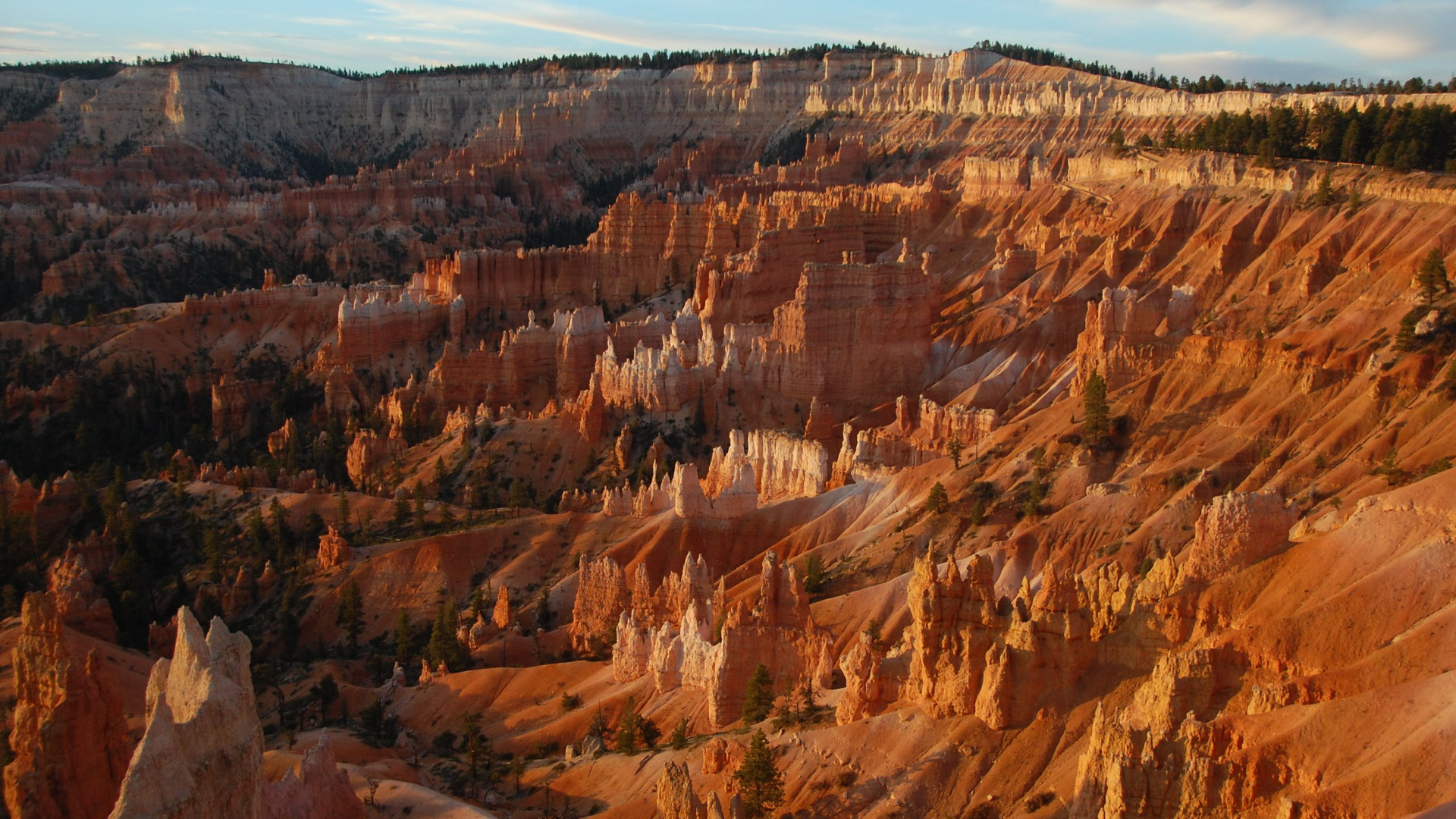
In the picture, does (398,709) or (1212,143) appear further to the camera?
(1212,143)

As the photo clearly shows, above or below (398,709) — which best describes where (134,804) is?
above

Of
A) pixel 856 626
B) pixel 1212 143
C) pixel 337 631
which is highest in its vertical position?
pixel 1212 143

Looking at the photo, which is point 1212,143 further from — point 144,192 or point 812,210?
point 144,192

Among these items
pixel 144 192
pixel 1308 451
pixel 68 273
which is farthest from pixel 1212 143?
pixel 144 192

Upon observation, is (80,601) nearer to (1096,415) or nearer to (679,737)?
(679,737)

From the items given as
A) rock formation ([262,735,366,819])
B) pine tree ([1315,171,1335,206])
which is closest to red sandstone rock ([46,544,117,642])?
rock formation ([262,735,366,819])

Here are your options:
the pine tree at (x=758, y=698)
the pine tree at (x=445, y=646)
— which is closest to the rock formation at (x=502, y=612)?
the pine tree at (x=445, y=646)

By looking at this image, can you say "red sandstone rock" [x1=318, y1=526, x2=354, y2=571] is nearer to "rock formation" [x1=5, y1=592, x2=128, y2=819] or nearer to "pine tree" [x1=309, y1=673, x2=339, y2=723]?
"pine tree" [x1=309, y1=673, x2=339, y2=723]

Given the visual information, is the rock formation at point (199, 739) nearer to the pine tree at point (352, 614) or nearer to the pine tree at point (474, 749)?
the pine tree at point (474, 749)
